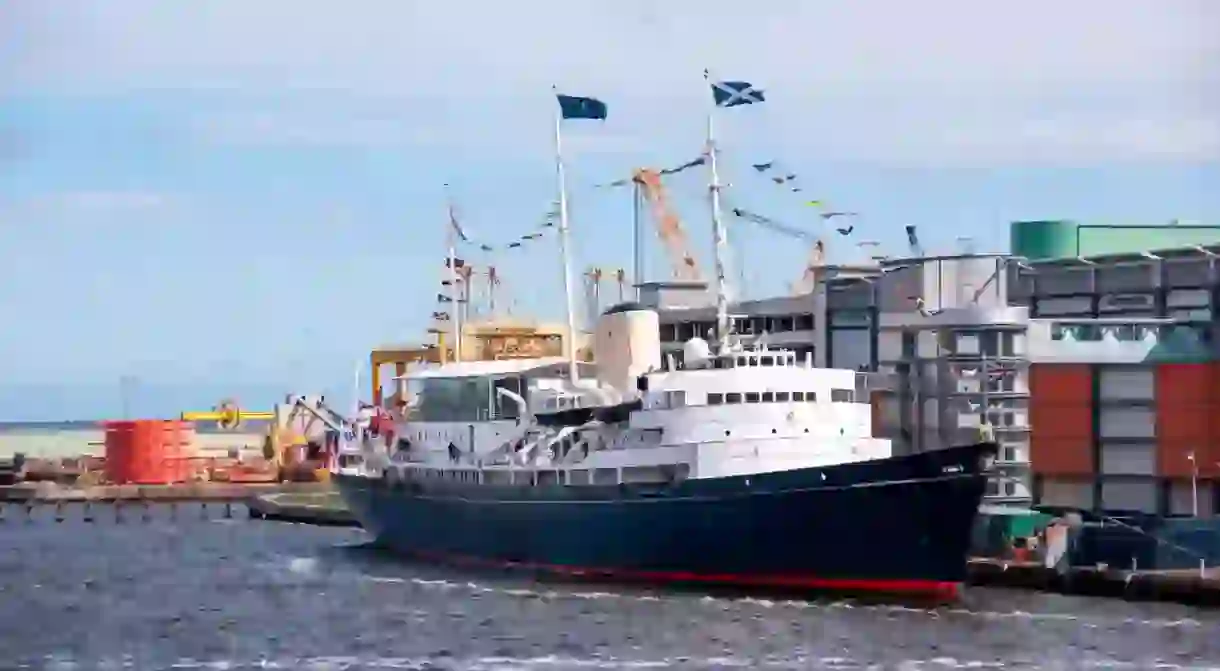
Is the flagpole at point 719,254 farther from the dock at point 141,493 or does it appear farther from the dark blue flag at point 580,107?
the dock at point 141,493

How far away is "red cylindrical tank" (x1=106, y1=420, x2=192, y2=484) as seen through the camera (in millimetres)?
128625

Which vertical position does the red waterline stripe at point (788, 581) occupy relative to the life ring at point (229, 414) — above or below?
below

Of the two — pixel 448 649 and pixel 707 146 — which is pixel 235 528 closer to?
pixel 707 146

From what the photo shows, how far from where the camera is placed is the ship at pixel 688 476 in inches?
2082

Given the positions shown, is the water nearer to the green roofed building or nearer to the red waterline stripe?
the red waterline stripe

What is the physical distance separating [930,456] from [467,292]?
51.0 m

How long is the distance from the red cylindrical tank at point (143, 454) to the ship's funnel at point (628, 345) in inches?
2708

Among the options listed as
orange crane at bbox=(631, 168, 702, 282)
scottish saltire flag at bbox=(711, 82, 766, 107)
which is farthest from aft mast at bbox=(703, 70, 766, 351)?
orange crane at bbox=(631, 168, 702, 282)

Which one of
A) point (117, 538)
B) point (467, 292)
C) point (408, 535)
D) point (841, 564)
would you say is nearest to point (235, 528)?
point (117, 538)

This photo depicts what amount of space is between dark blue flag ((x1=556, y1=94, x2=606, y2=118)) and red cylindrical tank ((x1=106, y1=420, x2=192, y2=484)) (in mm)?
70338

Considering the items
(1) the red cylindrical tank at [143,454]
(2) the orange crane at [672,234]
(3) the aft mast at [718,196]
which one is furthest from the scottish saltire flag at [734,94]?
(1) the red cylindrical tank at [143,454]

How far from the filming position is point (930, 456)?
52438 mm

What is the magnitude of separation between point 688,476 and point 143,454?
256ft

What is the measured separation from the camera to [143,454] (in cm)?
12862
